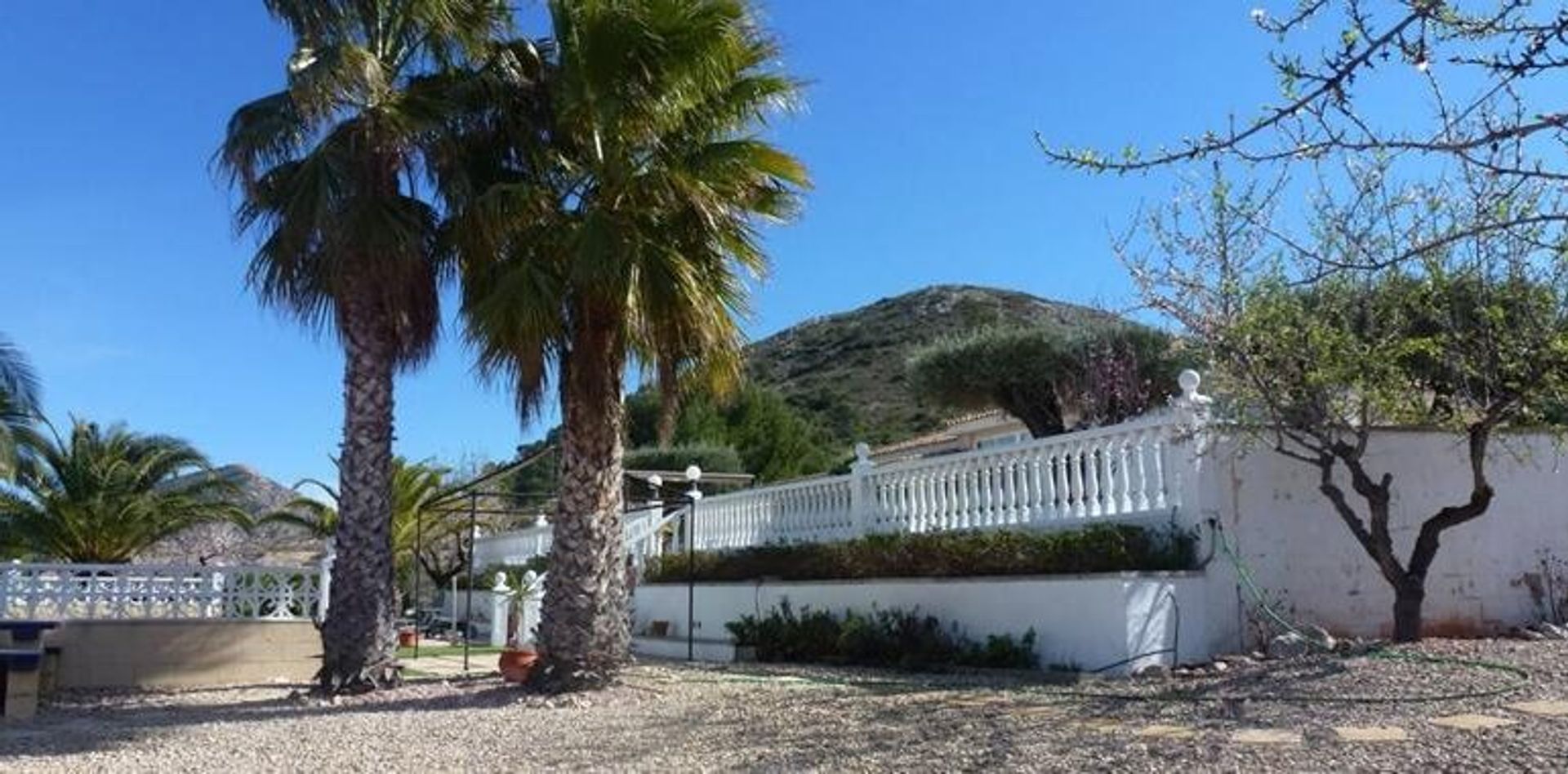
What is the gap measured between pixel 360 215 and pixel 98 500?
11.6m

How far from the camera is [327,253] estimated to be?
479 inches

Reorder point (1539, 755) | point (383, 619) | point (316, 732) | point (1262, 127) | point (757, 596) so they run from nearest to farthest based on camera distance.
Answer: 1. point (1262, 127)
2. point (1539, 755)
3. point (316, 732)
4. point (383, 619)
5. point (757, 596)

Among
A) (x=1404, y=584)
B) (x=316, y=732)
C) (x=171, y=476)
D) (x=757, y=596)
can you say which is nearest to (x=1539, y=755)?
(x=1404, y=584)

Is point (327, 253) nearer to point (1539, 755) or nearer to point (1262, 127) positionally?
point (1262, 127)

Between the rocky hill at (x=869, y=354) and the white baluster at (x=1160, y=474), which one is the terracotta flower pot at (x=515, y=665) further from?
the rocky hill at (x=869, y=354)

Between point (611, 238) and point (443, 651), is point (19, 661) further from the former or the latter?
point (443, 651)

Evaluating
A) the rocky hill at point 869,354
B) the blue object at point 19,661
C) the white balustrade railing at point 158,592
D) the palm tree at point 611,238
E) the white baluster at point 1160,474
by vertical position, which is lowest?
the blue object at point 19,661

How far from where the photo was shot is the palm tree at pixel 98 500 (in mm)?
20469

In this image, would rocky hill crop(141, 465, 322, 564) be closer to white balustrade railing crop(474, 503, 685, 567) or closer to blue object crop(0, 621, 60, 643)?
white balustrade railing crop(474, 503, 685, 567)

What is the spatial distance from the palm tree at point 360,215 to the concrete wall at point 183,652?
2938 mm

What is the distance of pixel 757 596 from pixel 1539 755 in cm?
1109

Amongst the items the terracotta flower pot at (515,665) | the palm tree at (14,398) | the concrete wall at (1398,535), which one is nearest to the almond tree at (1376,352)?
the concrete wall at (1398,535)

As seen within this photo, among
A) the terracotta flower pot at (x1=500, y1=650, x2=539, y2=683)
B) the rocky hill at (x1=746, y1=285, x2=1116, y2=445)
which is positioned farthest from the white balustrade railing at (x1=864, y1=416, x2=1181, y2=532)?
the rocky hill at (x1=746, y1=285, x2=1116, y2=445)

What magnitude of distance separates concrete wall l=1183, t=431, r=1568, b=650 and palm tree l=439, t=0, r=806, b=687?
4874 mm
